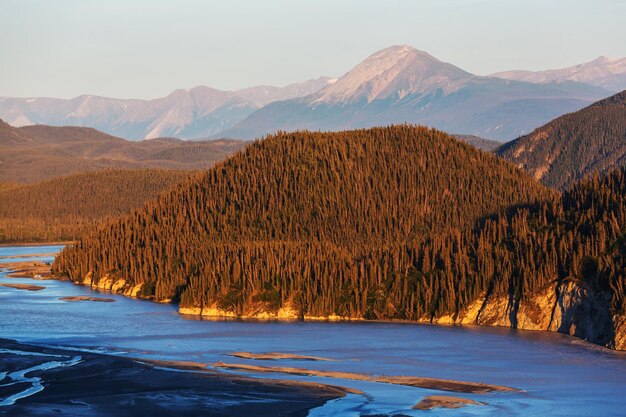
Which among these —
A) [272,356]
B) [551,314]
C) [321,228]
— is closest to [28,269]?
[321,228]

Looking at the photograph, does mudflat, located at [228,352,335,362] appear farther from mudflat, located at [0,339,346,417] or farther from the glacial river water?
mudflat, located at [0,339,346,417]

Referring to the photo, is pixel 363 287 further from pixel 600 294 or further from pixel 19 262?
pixel 19 262

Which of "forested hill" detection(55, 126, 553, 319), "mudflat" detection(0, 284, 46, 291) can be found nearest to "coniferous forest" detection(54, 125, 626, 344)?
"forested hill" detection(55, 126, 553, 319)

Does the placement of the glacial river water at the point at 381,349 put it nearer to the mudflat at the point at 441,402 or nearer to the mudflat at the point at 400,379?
the mudflat at the point at 441,402

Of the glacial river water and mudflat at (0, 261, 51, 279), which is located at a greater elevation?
mudflat at (0, 261, 51, 279)

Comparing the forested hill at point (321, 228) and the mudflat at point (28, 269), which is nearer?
the forested hill at point (321, 228)

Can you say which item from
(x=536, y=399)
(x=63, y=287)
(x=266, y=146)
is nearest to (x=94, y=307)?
(x=63, y=287)

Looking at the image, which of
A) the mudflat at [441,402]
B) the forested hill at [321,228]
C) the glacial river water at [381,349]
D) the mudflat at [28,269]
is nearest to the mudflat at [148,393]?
the glacial river water at [381,349]
